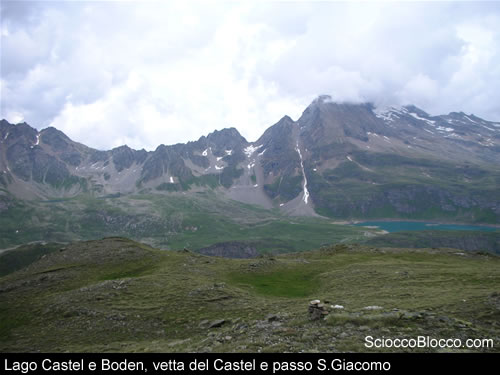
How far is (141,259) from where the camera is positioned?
225 feet

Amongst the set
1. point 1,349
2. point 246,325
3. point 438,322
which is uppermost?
point 438,322

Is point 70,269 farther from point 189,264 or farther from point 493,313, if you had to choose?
point 493,313

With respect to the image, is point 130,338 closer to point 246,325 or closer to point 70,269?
point 246,325

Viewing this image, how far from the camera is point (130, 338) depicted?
32531 mm

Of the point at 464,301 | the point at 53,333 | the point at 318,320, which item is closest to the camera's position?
the point at 318,320

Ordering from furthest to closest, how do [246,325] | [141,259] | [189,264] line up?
[141,259], [189,264], [246,325]

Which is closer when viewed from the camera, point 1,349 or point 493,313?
point 493,313

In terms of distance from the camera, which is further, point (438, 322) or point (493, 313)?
point (493, 313)

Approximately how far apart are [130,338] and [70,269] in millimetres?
38094

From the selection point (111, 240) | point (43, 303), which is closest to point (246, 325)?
point (43, 303)
